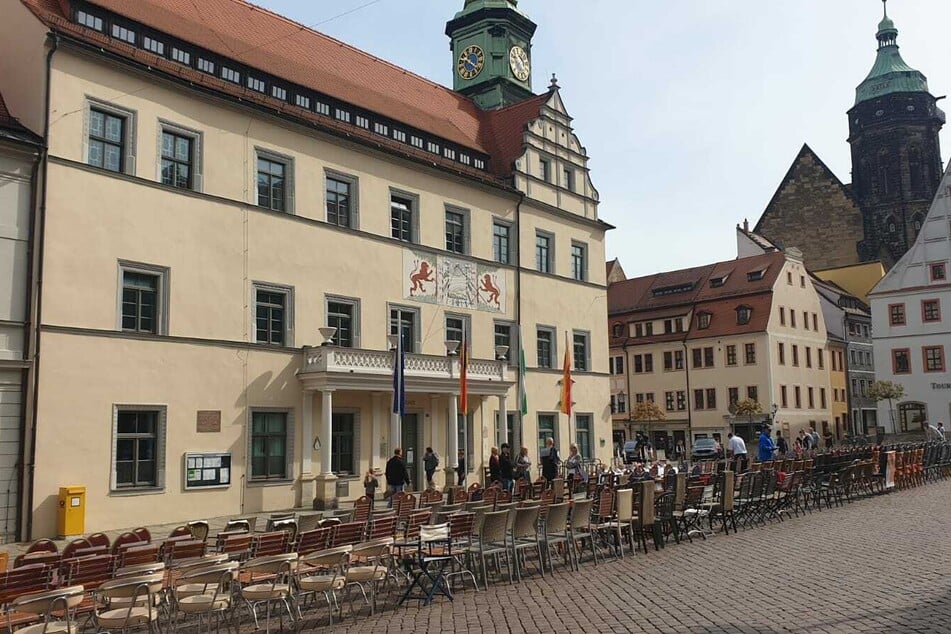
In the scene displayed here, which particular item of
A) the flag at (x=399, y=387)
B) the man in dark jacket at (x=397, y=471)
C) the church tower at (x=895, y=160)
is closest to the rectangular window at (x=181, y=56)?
the flag at (x=399, y=387)

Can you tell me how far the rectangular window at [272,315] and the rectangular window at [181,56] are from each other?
6259 mm

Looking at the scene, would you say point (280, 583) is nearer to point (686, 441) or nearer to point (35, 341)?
point (35, 341)

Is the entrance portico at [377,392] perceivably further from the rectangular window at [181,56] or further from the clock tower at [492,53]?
the clock tower at [492,53]

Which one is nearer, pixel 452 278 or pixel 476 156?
pixel 452 278

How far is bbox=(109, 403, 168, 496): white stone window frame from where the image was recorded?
20141 millimetres


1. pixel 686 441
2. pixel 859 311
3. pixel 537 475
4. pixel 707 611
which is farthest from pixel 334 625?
pixel 859 311

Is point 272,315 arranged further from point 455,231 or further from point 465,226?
point 465,226

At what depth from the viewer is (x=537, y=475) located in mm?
32500

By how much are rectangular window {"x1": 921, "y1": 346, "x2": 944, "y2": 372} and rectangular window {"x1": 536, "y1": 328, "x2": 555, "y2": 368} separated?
31472 millimetres

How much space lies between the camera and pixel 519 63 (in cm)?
4253

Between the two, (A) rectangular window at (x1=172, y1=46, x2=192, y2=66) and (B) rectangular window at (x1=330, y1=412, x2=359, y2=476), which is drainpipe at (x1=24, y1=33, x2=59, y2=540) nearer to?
(A) rectangular window at (x1=172, y1=46, x2=192, y2=66)

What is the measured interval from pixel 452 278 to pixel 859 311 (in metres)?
47.4

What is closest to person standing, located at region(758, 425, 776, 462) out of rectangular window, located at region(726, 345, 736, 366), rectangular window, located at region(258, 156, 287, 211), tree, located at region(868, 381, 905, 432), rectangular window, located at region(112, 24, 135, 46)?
rectangular window, located at region(258, 156, 287, 211)

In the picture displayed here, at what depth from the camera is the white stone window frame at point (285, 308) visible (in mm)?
23781
